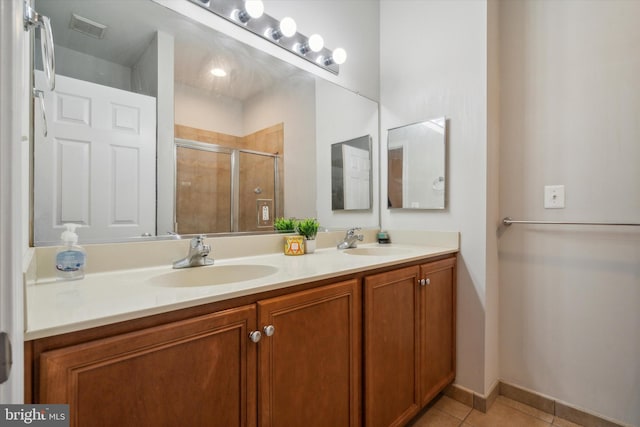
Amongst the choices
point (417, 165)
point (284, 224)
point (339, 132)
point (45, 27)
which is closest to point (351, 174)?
point (339, 132)

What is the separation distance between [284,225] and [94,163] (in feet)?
2.66

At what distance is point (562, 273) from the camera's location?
1.50 meters

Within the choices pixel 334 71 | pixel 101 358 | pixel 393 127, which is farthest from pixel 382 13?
pixel 101 358

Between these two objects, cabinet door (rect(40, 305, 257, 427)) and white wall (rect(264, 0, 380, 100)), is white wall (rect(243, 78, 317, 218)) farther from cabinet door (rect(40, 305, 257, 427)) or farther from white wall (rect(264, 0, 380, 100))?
cabinet door (rect(40, 305, 257, 427))

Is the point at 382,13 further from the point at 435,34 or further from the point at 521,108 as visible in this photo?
the point at 521,108

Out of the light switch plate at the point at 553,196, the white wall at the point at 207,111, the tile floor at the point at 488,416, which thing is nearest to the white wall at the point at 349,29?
the white wall at the point at 207,111

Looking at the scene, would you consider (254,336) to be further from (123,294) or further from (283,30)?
(283,30)

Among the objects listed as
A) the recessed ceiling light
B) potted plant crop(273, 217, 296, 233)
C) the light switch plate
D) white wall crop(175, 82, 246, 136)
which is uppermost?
the recessed ceiling light

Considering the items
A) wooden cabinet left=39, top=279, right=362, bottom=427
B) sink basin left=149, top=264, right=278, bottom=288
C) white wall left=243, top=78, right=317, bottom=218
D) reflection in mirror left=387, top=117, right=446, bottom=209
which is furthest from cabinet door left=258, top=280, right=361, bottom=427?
reflection in mirror left=387, top=117, right=446, bottom=209

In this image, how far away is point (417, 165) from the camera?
6.04ft

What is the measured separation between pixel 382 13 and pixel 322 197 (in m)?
1.33

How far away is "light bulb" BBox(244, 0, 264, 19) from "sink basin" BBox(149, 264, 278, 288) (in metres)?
1.12

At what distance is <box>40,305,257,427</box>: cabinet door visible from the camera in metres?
0.55

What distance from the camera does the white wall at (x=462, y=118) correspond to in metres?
1.57
